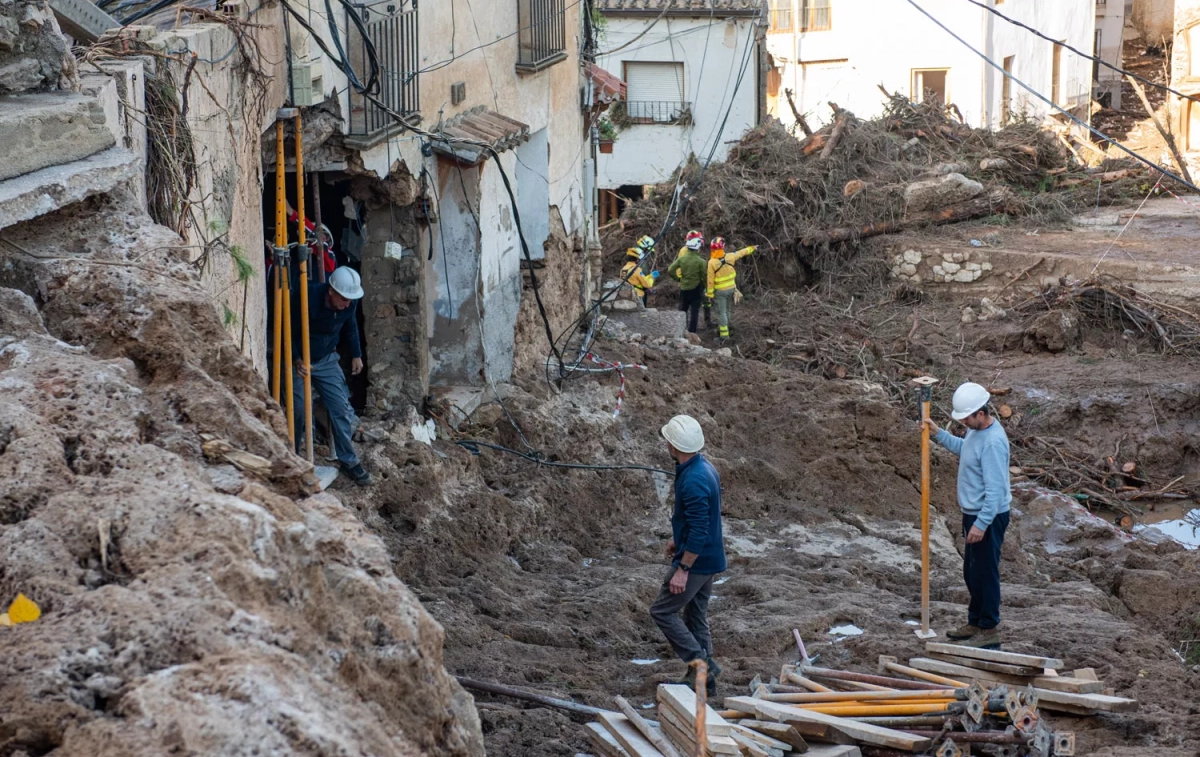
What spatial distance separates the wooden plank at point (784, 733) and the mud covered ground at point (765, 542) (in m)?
0.95

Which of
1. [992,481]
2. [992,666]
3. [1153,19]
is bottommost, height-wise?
[992,666]

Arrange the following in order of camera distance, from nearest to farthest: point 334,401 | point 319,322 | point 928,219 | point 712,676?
point 712,676 < point 319,322 < point 334,401 < point 928,219

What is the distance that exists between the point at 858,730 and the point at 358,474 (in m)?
4.32

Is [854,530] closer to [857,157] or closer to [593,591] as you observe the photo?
[593,591]

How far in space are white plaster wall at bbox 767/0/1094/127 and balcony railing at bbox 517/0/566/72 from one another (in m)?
15.0

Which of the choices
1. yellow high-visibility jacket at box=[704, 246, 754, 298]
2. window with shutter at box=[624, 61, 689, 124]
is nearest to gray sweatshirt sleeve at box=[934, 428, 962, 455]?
yellow high-visibility jacket at box=[704, 246, 754, 298]

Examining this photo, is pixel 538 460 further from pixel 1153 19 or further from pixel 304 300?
pixel 1153 19

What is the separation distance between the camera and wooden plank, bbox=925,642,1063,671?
672 cm

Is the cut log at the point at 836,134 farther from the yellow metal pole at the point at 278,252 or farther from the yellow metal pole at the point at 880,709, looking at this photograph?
the yellow metal pole at the point at 880,709

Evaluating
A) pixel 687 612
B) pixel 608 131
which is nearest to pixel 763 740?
pixel 687 612

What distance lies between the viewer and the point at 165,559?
276 cm

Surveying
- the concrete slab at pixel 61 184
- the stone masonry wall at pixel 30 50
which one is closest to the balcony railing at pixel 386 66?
the stone masonry wall at pixel 30 50

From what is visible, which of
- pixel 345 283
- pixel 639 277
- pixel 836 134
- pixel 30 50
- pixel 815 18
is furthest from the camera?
pixel 815 18

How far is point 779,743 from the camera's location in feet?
18.6
